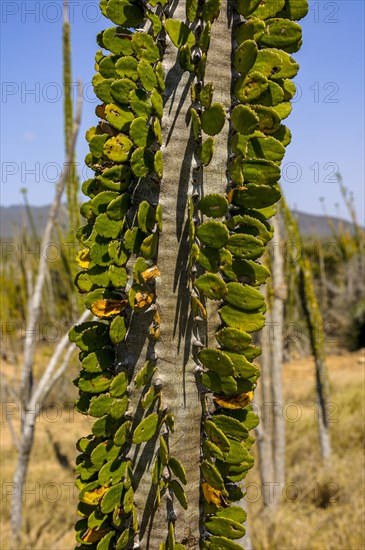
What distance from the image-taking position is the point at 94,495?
0.79 m

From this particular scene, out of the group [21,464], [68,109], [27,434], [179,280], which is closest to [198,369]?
[179,280]

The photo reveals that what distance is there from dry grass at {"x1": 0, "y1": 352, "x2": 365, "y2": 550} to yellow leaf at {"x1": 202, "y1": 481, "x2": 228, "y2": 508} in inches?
89.7

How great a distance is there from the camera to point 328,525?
120 inches

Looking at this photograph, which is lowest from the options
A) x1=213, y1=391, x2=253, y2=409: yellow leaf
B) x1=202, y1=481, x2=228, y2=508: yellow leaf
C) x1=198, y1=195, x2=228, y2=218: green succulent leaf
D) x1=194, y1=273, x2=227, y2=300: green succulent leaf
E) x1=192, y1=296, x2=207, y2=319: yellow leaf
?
x1=202, y1=481, x2=228, y2=508: yellow leaf

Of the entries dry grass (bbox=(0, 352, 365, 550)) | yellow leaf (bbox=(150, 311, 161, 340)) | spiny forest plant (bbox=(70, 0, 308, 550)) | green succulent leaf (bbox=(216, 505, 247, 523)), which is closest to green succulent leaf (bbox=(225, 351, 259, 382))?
spiny forest plant (bbox=(70, 0, 308, 550))

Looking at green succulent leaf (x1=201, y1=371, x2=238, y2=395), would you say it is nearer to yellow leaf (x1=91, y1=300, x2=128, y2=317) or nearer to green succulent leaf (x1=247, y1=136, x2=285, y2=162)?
yellow leaf (x1=91, y1=300, x2=128, y2=317)

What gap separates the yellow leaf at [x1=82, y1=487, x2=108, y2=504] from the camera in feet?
2.57

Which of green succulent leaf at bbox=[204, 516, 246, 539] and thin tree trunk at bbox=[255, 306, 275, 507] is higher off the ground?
green succulent leaf at bbox=[204, 516, 246, 539]

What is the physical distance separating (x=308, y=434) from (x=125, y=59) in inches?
210

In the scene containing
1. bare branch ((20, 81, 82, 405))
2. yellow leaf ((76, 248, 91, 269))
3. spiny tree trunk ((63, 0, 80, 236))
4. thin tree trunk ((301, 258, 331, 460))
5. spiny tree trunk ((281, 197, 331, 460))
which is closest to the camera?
yellow leaf ((76, 248, 91, 269))

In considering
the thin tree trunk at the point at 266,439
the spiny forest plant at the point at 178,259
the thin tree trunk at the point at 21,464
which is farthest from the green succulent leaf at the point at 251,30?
the thin tree trunk at the point at 266,439

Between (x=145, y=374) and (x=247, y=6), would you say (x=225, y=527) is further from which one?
(x=247, y=6)

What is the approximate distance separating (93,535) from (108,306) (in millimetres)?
360

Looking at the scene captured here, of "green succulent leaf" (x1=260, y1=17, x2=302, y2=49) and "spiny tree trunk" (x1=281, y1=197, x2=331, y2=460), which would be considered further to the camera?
"spiny tree trunk" (x1=281, y1=197, x2=331, y2=460)
